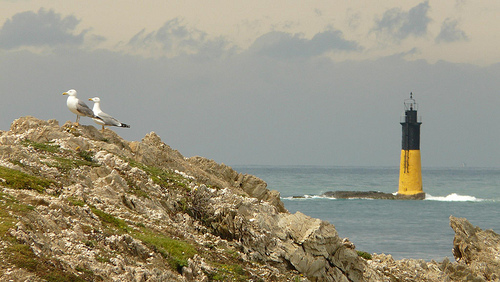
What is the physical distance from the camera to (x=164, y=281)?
13.8 m

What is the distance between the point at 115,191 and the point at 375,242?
37.6 metres

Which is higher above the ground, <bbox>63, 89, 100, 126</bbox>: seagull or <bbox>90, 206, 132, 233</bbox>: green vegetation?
<bbox>63, 89, 100, 126</bbox>: seagull

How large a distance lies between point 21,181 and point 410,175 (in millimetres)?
65202

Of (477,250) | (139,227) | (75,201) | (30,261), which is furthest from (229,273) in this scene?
(477,250)

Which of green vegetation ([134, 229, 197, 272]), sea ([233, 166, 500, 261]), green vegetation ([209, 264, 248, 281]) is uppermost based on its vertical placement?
green vegetation ([134, 229, 197, 272])

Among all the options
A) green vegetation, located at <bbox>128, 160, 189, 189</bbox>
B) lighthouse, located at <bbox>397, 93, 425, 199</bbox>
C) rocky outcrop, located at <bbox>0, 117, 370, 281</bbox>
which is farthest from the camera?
lighthouse, located at <bbox>397, 93, 425, 199</bbox>

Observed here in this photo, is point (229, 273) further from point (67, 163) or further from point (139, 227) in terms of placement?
point (67, 163)

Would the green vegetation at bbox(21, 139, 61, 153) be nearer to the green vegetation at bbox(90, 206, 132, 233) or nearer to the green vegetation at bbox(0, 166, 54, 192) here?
the green vegetation at bbox(0, 166, 54, 192)

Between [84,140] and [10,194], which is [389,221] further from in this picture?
[10,194]

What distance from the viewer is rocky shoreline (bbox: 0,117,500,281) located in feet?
43.6

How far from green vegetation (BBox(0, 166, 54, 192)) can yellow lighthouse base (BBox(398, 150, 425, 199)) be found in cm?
6187

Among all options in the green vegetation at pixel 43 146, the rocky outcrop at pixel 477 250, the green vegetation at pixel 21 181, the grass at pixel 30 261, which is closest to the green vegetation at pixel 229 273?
the grass at pixel 30 261

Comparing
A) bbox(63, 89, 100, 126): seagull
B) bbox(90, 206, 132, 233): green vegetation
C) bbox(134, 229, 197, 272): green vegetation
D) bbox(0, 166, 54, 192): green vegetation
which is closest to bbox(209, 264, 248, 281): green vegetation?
bbox(134, 229, 197, 272): green vegetation

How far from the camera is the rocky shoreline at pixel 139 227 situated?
523 inches
